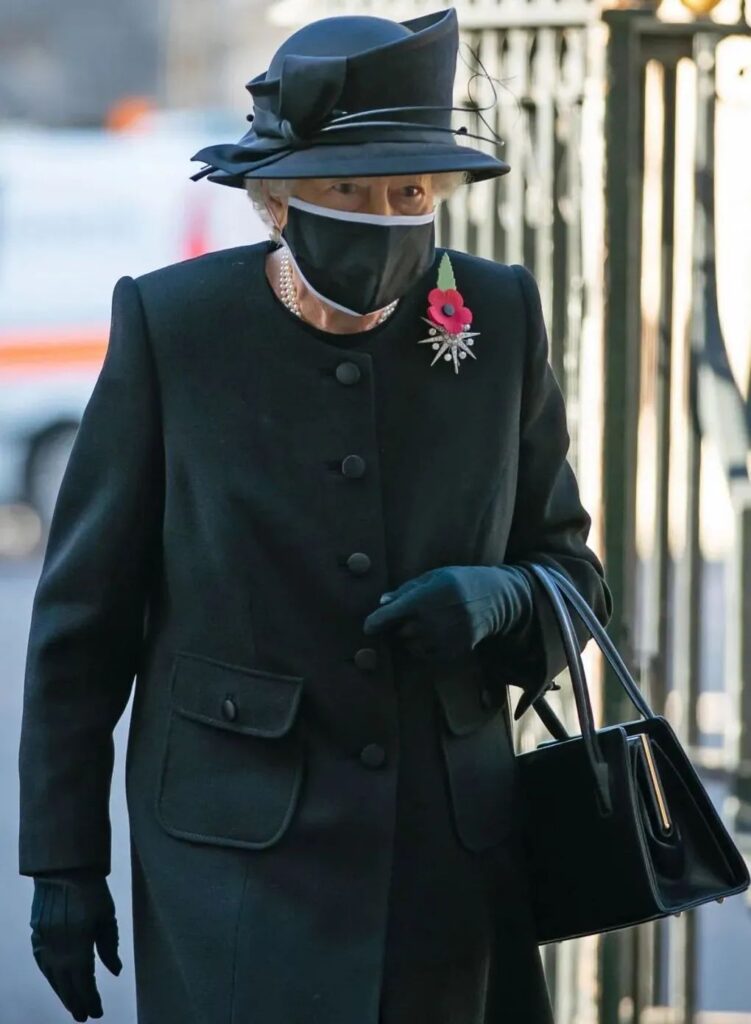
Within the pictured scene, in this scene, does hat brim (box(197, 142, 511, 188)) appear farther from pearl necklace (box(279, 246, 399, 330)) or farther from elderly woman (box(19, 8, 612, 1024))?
pearl necklace (box(279, 246, 399, 330))

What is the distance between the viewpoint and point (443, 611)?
2521 mm

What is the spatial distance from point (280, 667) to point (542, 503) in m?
0.46

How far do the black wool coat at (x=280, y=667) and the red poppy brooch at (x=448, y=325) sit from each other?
0.7 inches

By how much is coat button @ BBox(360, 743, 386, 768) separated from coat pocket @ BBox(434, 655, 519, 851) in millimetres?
95

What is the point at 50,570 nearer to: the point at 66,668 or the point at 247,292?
the point at 66,668

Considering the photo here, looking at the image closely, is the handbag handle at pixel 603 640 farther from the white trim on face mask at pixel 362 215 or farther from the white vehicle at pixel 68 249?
the white vehicle at pixel 68 249

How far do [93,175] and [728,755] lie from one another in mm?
9427

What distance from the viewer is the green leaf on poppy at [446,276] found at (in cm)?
274

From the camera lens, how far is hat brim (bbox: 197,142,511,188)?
8.11 feet

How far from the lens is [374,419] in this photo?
2.66 metres

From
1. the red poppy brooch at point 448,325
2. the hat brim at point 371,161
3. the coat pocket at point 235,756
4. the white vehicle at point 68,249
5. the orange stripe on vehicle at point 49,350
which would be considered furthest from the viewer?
the orange stripe on vehicle at point 49,350

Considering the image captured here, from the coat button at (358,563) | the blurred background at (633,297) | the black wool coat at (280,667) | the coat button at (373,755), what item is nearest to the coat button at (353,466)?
the black wool coat at (280,667)

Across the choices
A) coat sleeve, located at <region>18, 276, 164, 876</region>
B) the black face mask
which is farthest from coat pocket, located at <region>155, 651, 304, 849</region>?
the black face mask

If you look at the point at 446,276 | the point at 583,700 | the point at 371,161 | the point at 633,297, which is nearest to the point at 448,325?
the point at 446,276
